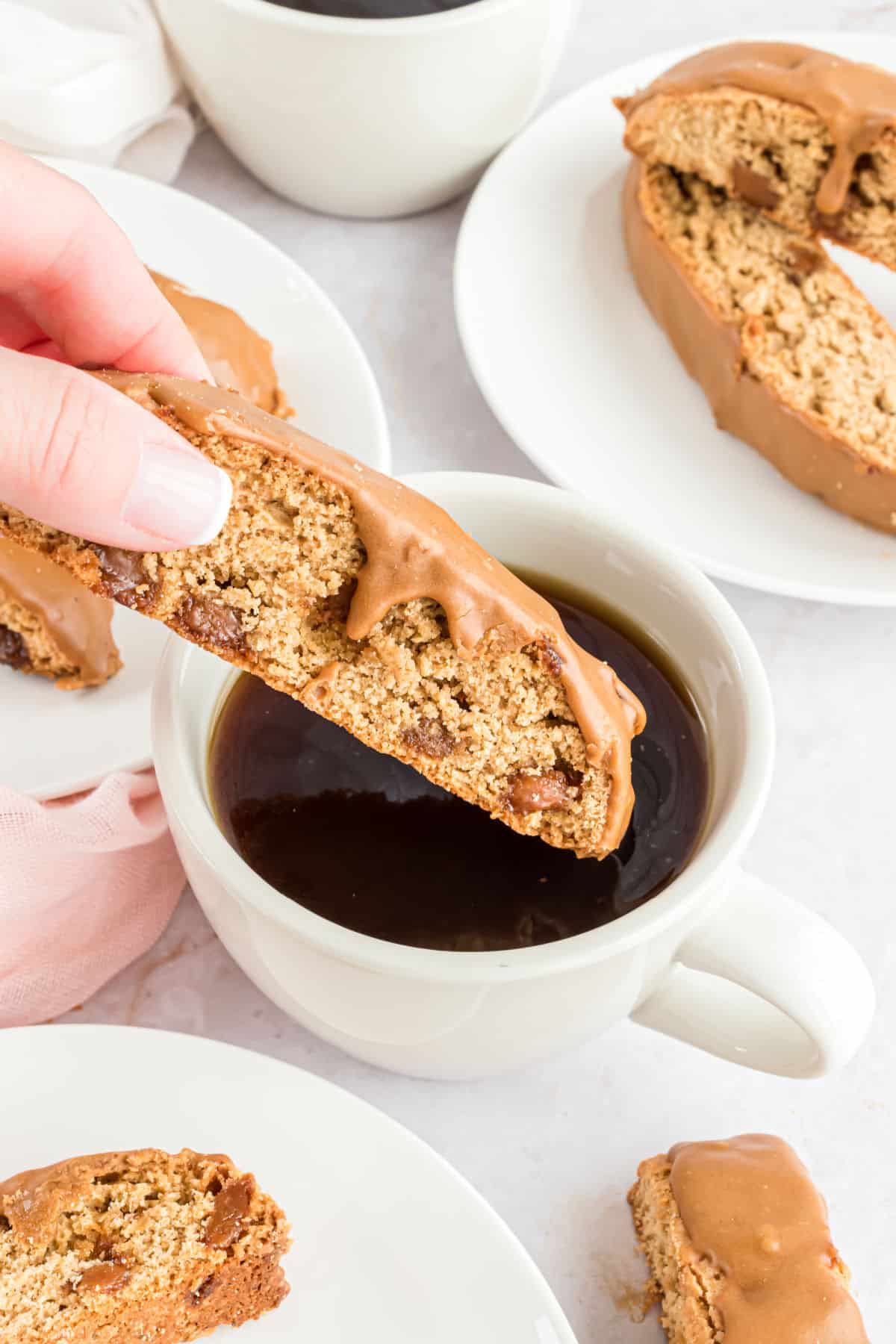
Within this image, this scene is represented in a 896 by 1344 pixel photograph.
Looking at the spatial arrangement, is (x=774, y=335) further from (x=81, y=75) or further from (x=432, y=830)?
(x=81, y=75)

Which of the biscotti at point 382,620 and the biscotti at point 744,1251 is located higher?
the biscotti at point 382,620

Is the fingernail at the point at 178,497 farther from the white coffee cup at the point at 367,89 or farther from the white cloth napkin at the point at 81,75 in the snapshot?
the white cloth napkin at the point at 81,75

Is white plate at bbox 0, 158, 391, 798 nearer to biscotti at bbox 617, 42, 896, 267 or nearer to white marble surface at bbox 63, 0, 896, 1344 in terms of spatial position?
white marble surface at bbox 63, 0, 896, 1344

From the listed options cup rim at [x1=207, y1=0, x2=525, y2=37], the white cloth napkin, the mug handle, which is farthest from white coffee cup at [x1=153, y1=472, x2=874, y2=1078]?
the white cloth napkin

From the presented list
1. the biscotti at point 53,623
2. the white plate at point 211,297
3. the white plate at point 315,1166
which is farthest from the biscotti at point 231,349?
the white plate at point 315,1166

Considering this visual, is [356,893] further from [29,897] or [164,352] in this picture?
[164,352]

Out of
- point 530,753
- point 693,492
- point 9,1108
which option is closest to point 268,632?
point 530,753
